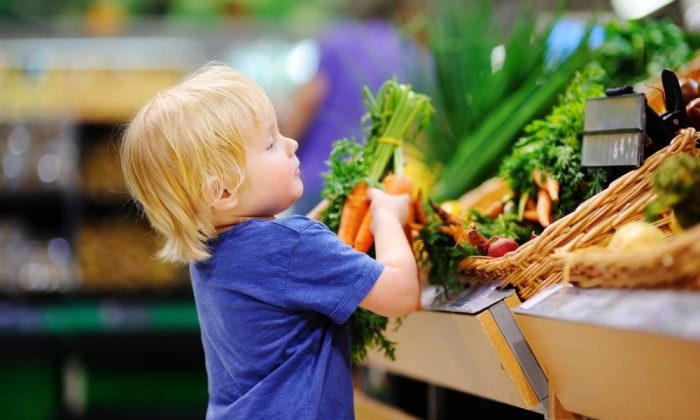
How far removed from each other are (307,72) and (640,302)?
15.9ft

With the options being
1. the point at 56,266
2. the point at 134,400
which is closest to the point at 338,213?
the point at 134,400

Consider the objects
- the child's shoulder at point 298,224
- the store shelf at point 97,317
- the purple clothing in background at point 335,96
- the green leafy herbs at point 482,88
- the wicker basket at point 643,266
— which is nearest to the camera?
the wicker basket at point 643,266

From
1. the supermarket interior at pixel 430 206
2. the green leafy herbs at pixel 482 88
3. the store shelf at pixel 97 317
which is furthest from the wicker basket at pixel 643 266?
the store shelf at pixel 97 317

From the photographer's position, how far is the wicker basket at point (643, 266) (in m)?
0.99

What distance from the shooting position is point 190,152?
1470 mm

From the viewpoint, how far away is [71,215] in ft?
16.3

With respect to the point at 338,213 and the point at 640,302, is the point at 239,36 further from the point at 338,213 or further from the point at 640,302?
the point at 640,302

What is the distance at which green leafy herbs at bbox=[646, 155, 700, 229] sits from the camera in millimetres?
1116

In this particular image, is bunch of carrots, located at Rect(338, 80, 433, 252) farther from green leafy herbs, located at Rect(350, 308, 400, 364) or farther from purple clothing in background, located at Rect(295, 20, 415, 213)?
purple clothing in background, located at Rect(295, 20, 415, 213)

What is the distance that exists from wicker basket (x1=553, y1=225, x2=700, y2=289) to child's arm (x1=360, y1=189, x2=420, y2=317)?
1.12ft

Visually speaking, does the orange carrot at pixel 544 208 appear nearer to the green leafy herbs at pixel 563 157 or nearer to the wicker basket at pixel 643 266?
the green leafy herbs at pixel 563 157

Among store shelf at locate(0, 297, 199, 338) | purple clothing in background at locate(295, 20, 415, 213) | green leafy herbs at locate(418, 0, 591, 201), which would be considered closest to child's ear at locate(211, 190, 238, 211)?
green leafy herbs at locate(418, 0, 591, 201)

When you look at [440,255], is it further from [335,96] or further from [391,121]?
[335,96]

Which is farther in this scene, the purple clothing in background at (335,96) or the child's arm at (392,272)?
the purple clothing in background at (335,96)
